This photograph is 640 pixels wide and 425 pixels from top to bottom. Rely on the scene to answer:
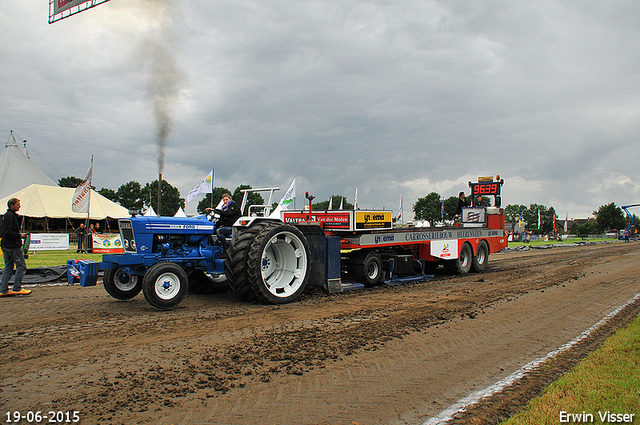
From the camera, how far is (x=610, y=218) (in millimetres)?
89188

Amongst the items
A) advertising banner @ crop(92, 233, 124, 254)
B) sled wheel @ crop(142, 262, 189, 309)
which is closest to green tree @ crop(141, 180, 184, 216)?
advertising banner @ crop(92, 233, 124, 254)

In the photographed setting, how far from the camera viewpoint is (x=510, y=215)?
102750mm

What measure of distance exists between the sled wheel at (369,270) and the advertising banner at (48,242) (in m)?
20.1

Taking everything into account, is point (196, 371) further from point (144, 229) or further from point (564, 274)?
point (564, 274)

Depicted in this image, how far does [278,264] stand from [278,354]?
3753mm

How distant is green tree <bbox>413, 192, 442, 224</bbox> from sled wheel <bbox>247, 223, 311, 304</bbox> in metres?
75.3

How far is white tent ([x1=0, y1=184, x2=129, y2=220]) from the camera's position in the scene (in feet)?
98.6

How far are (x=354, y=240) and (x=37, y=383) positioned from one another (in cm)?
652

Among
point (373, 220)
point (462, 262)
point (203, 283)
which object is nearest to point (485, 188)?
point (462, 262)

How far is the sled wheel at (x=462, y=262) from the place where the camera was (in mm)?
12430

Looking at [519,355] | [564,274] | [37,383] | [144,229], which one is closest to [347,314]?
[519,355]

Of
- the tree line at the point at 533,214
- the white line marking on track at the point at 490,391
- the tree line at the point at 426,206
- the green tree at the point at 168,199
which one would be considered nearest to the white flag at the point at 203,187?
the white line marking on track at the point at 490,391

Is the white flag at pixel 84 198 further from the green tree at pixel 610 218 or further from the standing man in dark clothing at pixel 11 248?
the green tree at pixel 610 218

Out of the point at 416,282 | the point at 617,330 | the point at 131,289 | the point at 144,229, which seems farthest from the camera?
the point at 416,282
